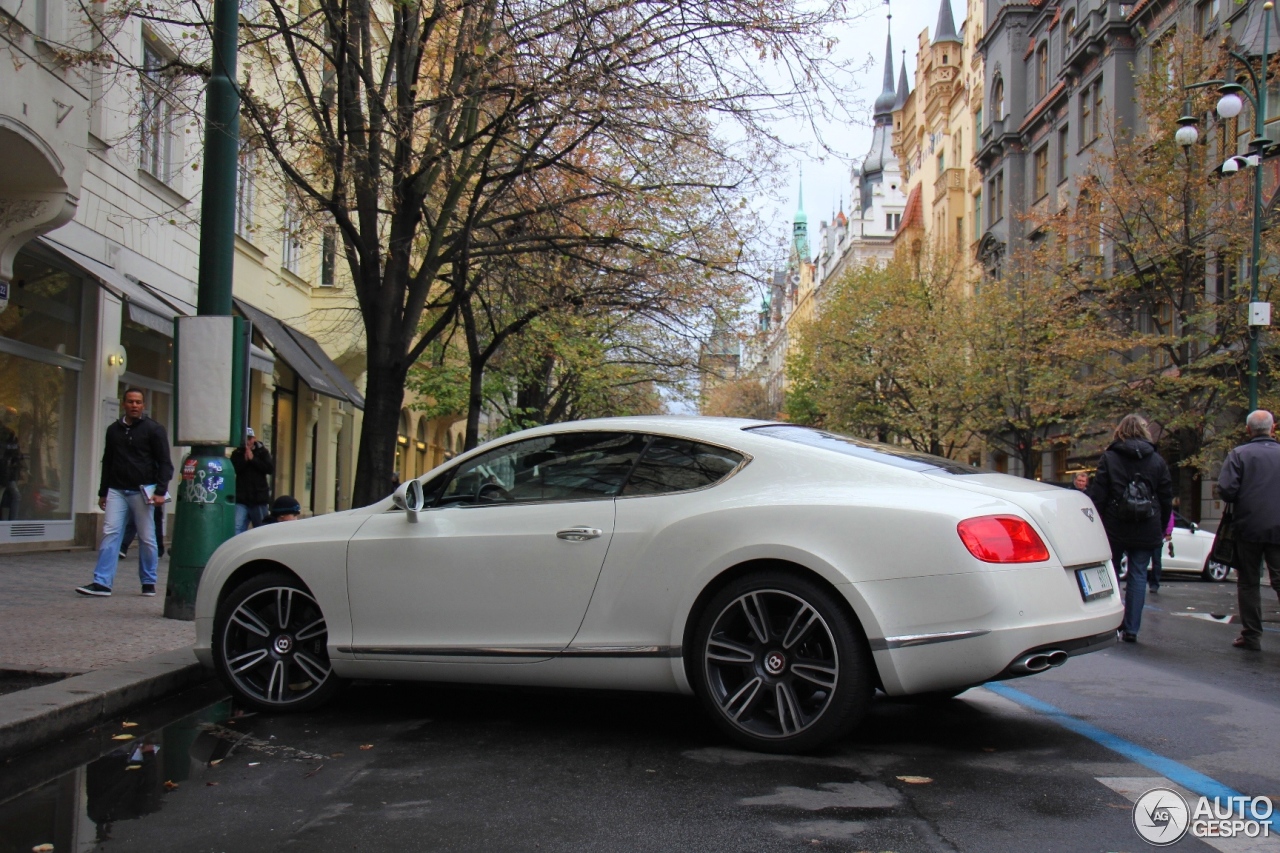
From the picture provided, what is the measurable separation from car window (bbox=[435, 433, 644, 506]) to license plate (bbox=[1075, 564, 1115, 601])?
2027 mm

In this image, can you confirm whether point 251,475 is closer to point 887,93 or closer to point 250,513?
point 250,513

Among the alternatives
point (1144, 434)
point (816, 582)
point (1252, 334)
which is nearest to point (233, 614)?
point (816, 582)

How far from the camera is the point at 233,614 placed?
6293 millimetres

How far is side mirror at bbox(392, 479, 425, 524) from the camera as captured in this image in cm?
591

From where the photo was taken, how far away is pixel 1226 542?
9.81 meters

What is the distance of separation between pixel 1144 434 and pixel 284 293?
19585 millimetres

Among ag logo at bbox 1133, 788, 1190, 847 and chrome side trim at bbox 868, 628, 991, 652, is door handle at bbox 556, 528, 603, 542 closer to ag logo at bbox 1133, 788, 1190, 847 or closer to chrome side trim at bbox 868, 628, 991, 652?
chrome side trim at bbox 868, 628, 991, 652

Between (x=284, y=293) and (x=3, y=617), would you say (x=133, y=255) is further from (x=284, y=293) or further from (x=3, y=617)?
(x=3, y=617)

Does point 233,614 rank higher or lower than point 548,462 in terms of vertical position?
lower

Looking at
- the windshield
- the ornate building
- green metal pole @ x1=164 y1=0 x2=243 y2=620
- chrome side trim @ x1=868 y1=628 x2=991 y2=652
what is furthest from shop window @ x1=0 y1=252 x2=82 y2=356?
the ornate building

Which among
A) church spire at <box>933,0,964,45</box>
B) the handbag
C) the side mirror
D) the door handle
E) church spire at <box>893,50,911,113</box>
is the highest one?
church spire at <box>893,50,911,113</box>

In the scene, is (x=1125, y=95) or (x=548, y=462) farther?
(x=1125, y=95)

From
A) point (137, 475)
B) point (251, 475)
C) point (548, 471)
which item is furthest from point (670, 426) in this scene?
point (251, 475)

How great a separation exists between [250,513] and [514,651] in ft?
33.3
